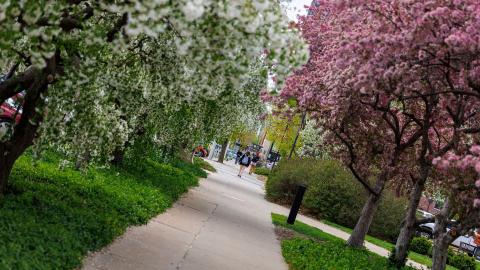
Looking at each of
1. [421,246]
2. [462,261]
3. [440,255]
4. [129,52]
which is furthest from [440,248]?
[421,246]

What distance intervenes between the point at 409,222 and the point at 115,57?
7.74m

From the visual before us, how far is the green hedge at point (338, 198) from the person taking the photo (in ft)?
73.4

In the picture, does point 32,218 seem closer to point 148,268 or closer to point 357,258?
point 148,268

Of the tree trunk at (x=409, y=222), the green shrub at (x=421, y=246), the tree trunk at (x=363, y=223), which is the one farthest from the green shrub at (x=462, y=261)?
the tree trunk at (x=409, y=222)

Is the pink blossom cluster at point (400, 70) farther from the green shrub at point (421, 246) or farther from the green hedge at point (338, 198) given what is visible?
the green shrub at point (421, 246)

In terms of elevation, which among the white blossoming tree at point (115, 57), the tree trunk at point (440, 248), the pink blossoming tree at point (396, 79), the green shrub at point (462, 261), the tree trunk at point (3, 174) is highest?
the pink blossoming tree at point (396, 79)

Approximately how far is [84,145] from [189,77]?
1.72 m

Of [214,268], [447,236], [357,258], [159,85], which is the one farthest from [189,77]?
[357,258]

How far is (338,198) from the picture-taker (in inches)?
895

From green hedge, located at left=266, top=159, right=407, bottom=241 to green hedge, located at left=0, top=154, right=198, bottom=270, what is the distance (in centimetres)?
1004

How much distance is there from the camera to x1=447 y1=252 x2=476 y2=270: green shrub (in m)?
21.9

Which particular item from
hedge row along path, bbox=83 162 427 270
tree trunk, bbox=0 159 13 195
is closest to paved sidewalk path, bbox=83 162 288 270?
hedge row along path, bbox=83 162 427 270

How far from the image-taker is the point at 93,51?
5.79 m

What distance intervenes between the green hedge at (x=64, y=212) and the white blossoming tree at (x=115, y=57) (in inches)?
33.8
